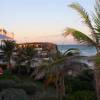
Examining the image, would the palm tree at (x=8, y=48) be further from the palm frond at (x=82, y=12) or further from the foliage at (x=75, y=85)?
the palm frond at (x=82, y=12)

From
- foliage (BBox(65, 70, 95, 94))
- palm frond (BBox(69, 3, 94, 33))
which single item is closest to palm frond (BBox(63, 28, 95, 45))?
palm frond (BBox(69, 3, 94, 33))

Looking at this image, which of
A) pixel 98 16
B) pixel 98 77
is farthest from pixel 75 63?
pixel 98 16

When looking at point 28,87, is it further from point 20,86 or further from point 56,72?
point 56,72

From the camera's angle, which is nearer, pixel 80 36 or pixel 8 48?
pixel 80 36

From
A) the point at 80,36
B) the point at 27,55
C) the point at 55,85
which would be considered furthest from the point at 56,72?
the point at 27,55

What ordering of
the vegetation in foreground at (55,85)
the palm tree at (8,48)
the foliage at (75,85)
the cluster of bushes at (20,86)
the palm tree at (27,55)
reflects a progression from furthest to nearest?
the palm tree at (8,48) → the palm tree at (27,55) → the cluster of bushes at (20,86) → the foliage at (75,85) → the vegetation in foreground at (55,85)

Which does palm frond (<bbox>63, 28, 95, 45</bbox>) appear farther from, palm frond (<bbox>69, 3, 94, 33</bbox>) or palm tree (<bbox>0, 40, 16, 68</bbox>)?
palm tree (<bbox>0, 40, 16, 68</bbox>)

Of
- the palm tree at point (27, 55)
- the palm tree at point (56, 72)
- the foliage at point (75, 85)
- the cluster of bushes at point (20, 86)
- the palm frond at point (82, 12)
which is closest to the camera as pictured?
the palm frond at point (82, 12)

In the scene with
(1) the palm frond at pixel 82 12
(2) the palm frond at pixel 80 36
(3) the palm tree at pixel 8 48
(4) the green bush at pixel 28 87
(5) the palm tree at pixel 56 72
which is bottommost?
(4) the green bush at pixel 28 87

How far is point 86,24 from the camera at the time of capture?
13.7 meters

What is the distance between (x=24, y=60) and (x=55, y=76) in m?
16.6

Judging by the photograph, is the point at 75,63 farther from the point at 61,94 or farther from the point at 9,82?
the point at 9,82

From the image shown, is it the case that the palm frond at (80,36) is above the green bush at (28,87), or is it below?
above

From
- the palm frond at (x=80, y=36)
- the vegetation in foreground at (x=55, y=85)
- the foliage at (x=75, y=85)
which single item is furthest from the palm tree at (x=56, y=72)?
the palm frond at (x=80, y=36)
